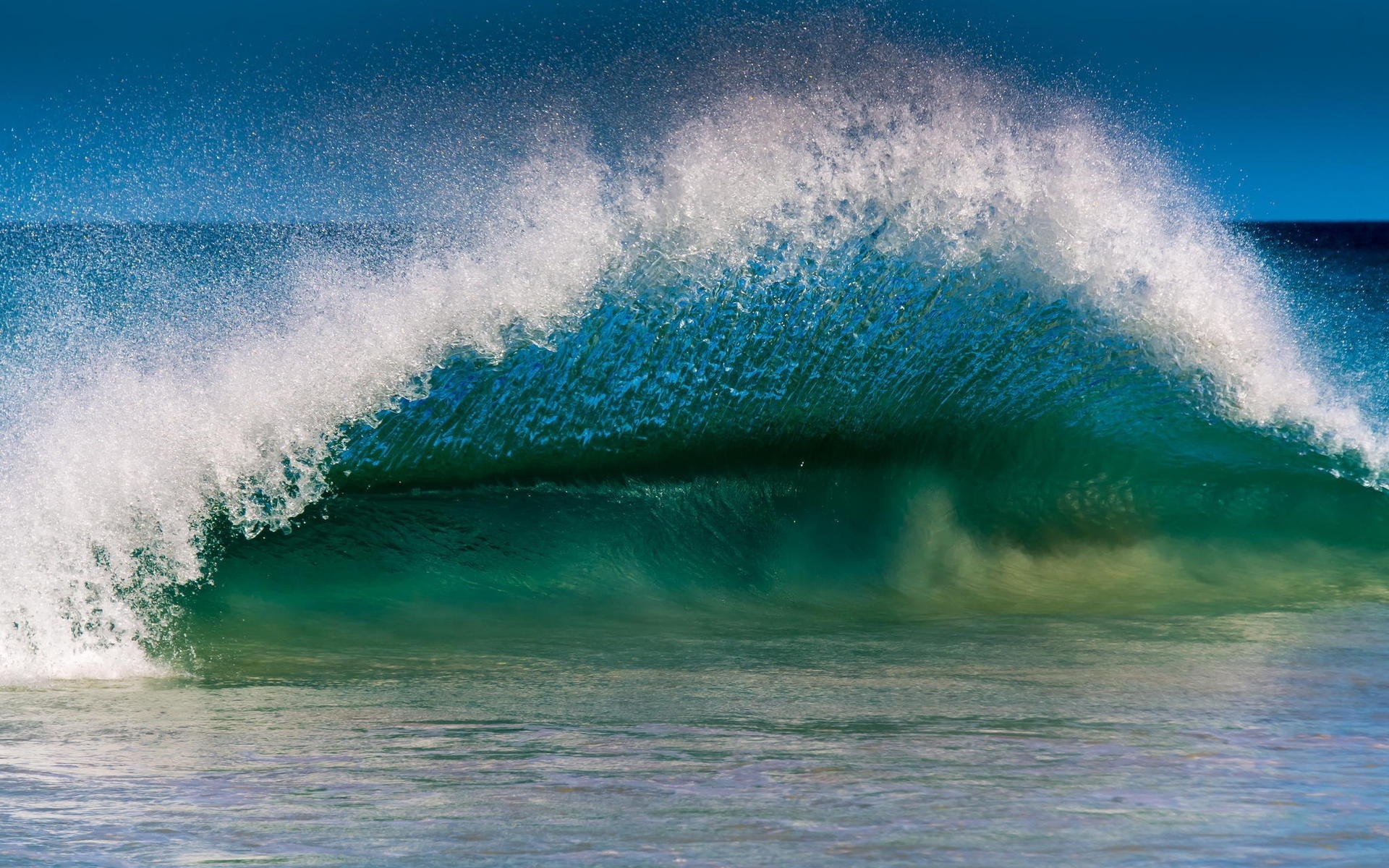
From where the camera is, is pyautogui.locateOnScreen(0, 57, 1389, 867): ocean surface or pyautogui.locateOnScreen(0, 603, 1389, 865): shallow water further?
pyautogui.locateOnScreen(0, 57, 1389, 867): ocean surface

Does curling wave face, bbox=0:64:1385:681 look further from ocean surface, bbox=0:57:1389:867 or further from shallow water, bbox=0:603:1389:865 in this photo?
shallow water, bbox=0:603:1389:865

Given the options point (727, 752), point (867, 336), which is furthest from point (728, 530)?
point (727, 752)

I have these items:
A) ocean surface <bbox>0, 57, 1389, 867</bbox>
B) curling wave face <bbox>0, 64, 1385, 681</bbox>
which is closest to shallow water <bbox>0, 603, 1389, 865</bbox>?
ocean surface <bbox>0, 57, 1389, 867</bbox>

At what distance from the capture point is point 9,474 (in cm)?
452

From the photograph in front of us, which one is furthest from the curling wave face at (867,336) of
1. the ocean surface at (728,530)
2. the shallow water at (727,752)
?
the shallow water at (727,752)

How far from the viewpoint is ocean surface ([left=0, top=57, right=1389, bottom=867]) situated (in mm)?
2734

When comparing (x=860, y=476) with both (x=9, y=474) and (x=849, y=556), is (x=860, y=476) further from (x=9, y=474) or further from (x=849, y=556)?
(x=9, y=474)

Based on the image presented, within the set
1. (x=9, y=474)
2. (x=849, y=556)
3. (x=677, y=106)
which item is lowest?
(x=849, y=556)

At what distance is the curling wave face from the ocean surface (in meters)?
0.02

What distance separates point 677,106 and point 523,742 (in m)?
3.96

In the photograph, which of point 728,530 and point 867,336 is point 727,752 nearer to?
point 728,530

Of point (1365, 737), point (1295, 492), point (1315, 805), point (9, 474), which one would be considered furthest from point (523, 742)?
point (1295, 492)

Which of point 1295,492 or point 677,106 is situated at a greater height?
point 677,106

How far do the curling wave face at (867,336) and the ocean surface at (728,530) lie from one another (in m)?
0.02
